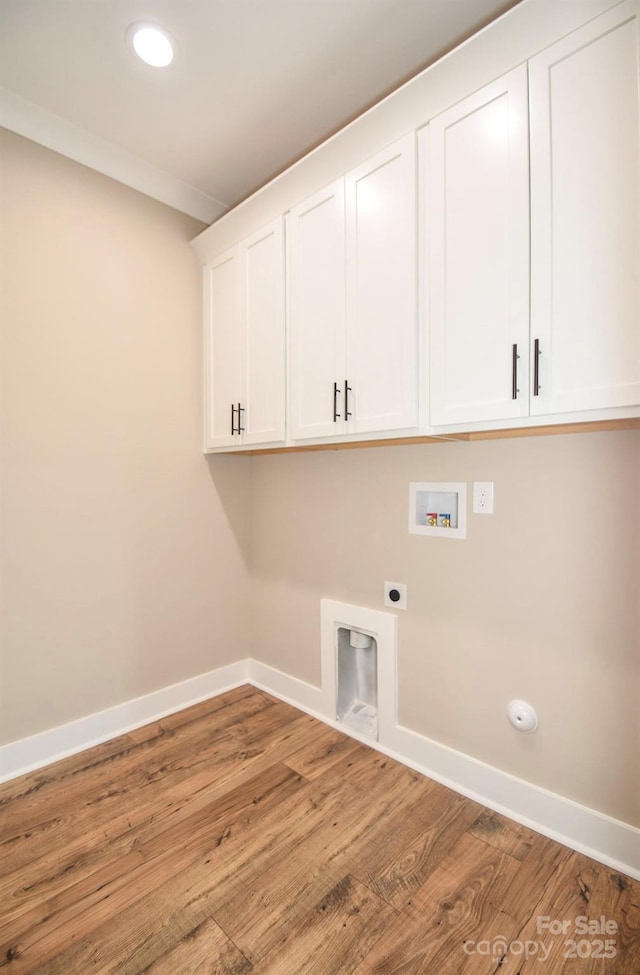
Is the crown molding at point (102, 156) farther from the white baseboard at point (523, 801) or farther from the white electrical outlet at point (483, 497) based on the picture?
the white baseboard at point (523, 801)

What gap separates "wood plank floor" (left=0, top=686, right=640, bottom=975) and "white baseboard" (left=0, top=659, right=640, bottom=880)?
5 cm

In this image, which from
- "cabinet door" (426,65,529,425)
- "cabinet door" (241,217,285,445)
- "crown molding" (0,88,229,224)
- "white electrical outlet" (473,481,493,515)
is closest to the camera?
"cabinet door" (426,65,529,425)

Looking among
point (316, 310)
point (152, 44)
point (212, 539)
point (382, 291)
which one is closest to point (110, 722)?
point (212, 539)

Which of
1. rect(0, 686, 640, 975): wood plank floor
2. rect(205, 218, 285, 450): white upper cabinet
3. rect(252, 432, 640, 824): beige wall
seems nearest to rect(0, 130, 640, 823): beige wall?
rect(252, 432, 640, 824): beige wall

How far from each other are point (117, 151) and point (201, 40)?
30.4 inches

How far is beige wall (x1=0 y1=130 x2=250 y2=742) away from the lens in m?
1.97

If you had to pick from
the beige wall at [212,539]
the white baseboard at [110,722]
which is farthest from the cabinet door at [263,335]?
the white baseboard at [110,722]

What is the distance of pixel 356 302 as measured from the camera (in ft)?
5.90

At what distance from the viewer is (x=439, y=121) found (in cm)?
154

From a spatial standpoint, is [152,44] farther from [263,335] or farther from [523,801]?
[523,801]

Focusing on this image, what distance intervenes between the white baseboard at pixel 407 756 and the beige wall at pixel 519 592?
51 millimetres

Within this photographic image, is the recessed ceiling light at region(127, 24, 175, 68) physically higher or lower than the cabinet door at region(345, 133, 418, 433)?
higher

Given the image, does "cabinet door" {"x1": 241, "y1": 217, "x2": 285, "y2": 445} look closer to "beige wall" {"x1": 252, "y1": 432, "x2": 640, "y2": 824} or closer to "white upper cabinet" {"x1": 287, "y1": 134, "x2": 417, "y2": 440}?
"white upper cabinet" {"x1": 287, "y1": 134, "x2": 417, "y2": 440}

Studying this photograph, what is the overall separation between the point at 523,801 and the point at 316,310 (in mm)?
2087
